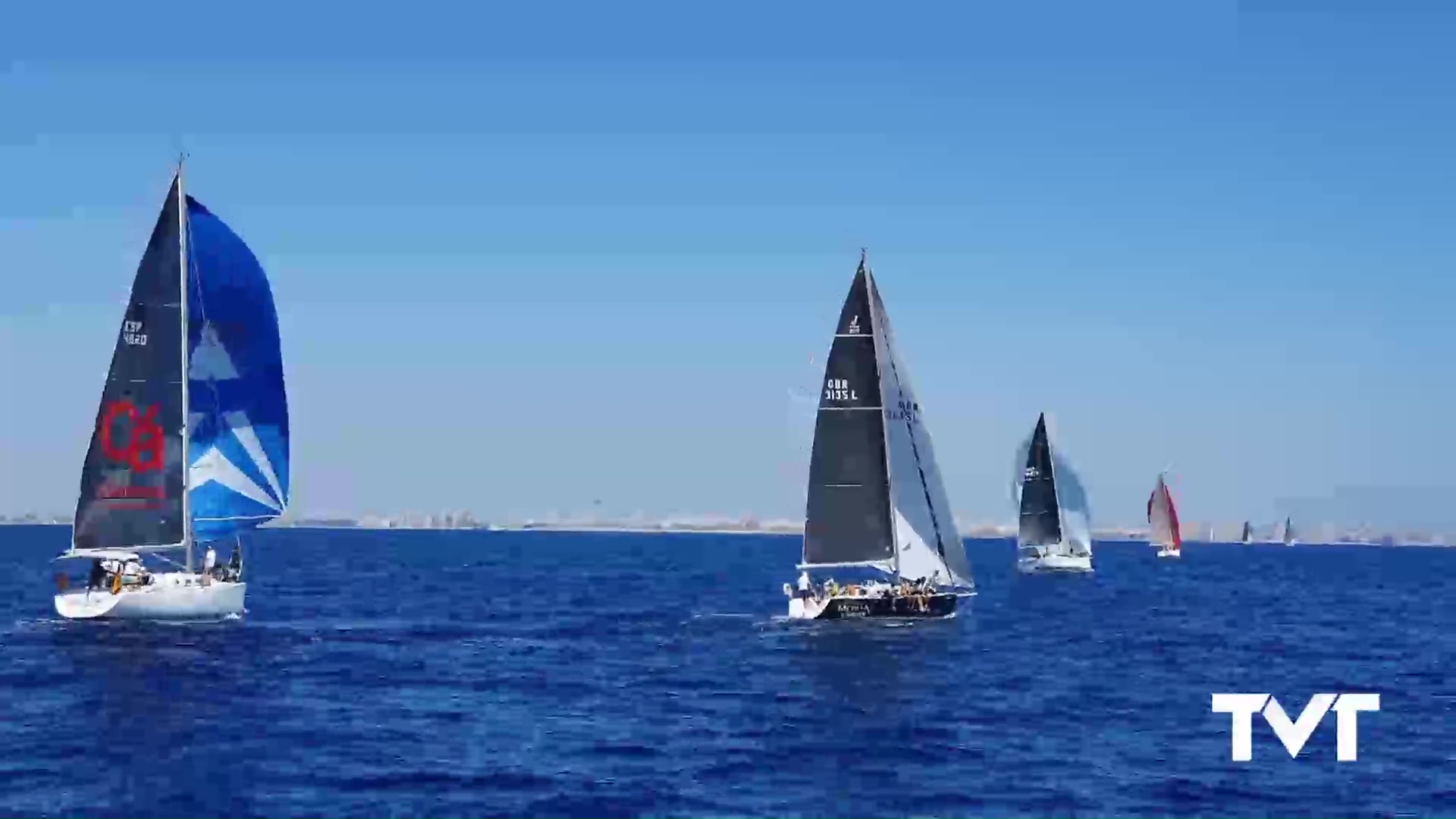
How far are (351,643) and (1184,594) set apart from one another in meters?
80.4

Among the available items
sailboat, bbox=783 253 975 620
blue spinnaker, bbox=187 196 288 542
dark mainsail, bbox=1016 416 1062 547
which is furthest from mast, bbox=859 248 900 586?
dark mainsail, bbox=1016 416 1062 547

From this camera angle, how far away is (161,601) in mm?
69500

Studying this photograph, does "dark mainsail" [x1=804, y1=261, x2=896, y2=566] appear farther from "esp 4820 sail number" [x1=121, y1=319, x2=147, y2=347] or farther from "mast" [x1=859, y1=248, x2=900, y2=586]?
"esp 4820 sail number" [x1=121, y1=319, x2=147, y2=347]

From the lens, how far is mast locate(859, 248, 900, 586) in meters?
72.5

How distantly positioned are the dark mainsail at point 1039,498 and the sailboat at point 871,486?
68.9 meters

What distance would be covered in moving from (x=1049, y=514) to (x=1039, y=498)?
3.31 m

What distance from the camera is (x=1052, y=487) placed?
147 metres

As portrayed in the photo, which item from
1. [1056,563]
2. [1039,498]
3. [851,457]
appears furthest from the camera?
[1056,563]

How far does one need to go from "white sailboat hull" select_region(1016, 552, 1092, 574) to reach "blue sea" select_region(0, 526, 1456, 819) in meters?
60.8

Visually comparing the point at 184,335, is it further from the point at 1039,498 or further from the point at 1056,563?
the point at 1056,563

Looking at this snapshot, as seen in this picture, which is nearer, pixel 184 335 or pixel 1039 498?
pixel 184 335

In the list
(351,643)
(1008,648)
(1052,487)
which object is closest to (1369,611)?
(1052,487)

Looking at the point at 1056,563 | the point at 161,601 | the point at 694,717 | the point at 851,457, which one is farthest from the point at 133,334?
the point at 1056,563

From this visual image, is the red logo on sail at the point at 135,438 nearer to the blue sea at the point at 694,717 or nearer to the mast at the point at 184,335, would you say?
the mast at the point at 184,335
